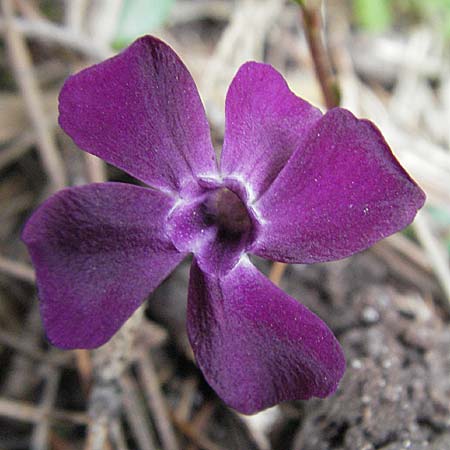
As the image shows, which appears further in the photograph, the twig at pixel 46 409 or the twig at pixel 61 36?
the twig at pixel 61 36

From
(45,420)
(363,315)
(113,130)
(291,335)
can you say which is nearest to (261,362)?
(291,335)

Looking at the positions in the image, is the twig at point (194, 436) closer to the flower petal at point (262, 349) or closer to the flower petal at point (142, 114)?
the flower petal at point (262, 349)

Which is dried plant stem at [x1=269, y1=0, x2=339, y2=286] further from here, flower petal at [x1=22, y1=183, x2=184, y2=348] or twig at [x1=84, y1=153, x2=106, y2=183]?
flower petal at [x1=22, y1=183, x2=184, y2=348]

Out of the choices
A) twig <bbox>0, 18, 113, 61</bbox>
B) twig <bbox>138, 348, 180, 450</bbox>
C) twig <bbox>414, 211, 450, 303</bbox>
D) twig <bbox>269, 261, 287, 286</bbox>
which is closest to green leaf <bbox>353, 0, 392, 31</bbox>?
twig <bbox>414, 211, 450, 303</bbox>

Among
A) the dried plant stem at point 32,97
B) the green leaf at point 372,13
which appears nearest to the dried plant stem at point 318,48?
the dried plant stem at point 32,97

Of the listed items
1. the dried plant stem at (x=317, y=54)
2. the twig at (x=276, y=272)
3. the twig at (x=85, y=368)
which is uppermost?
the dried plant stem at (x=317, y=54)

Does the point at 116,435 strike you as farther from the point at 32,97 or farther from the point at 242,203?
the point at 32,97

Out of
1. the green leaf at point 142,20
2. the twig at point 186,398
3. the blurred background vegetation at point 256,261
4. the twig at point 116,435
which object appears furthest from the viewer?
the green leaf at point 142,20

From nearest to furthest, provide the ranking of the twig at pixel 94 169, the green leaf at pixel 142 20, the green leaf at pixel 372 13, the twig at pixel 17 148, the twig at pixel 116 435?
the twig at pixel 116 435
the twig at pixel 94 169
the twig at pixel 17 148
the green leaf at pixel 142 20
the green leaf at pixel 372 13
